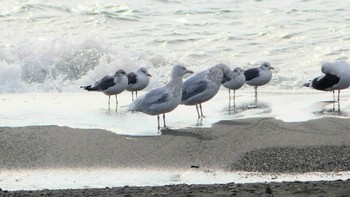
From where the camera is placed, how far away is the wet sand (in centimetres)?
997

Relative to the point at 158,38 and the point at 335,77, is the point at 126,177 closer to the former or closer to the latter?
the point at 335,77

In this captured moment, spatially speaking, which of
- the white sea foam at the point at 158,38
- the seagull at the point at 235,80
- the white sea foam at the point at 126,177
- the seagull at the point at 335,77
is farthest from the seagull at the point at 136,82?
the white sea foam at the point at 126,177

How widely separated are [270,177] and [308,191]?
5.40ft

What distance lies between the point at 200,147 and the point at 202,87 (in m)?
2.01

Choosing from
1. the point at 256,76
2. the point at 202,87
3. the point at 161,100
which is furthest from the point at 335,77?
the point at 161,100

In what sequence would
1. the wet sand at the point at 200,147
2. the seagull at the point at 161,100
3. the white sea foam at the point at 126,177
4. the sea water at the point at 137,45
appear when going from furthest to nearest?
the sea water at the point at 137,45
the seagull at the point at 161,100
the wet sand at the point at 200,147
the white sea foam at the point at 126,177

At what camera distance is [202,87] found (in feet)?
41.4

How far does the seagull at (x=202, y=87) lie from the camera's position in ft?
41.1

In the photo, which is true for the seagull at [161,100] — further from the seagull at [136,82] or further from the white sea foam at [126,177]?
the seagull at [136,82]

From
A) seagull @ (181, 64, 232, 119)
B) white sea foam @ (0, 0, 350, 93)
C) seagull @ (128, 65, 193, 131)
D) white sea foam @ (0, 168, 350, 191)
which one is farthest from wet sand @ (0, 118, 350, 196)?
white sea foam @ (0, 0, 350, 93)

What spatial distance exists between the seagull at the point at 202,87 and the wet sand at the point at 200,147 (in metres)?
0.68

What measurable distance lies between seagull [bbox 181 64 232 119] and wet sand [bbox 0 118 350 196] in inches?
26.8

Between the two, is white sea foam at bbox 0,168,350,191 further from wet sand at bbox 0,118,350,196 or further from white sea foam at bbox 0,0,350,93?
white sea foam at bbox 0,0,350,93

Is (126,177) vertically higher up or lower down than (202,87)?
lower down
